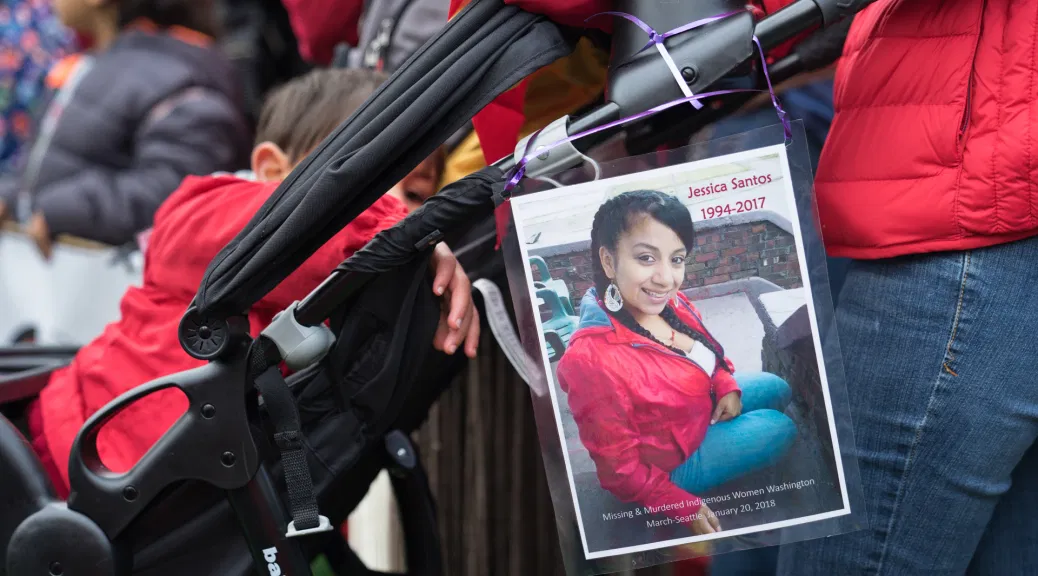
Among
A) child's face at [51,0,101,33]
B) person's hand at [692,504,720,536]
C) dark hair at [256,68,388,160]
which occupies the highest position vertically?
child's face at [51,0,101,33]

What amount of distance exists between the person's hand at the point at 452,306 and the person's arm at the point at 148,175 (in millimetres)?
1746

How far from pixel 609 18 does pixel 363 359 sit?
0.51 m

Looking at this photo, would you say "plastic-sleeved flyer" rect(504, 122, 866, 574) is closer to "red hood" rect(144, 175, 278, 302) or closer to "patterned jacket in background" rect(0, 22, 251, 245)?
"red hood" rect(144, 175, 278, 302)

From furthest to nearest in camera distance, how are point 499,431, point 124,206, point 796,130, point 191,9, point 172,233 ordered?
A: point 191,9
point 124,206
point 499,431
point 172,233
point 796,130

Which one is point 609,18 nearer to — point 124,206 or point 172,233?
point 172,233

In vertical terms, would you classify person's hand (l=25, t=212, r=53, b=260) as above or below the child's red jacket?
above

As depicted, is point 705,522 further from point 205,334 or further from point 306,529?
point 205,334

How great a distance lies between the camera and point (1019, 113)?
108cm

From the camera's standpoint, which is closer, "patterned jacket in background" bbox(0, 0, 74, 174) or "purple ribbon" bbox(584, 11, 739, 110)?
"purple ribbon" bbox(584, 11, 739, 110)

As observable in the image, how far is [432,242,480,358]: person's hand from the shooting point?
4.09 feet

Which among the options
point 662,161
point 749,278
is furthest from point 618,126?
point 749,278

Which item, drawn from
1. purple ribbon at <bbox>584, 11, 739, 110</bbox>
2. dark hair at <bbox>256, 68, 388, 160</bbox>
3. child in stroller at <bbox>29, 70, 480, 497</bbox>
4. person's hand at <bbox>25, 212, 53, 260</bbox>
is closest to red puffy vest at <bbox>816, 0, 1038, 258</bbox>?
purple ribbon at <bbox>584, 11, 739, 110</bbox>

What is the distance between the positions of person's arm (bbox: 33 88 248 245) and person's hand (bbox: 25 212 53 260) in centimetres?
2

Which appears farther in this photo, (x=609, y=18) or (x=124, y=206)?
(x=124, y=206)
